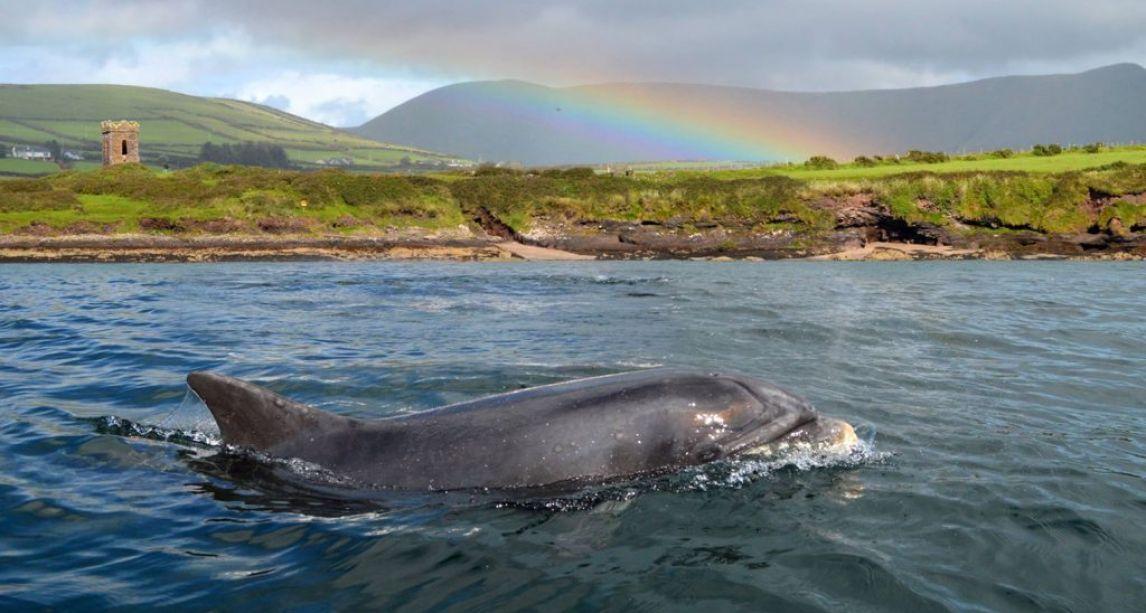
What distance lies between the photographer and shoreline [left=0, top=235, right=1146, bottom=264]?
47.8 metres

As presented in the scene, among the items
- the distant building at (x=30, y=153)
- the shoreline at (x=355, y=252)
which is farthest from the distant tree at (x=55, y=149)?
the shoreline at (x=355, y=252)

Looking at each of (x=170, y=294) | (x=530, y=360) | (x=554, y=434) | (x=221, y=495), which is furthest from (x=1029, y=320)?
(x=170, y=294)

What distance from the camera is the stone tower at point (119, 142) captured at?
266 ft

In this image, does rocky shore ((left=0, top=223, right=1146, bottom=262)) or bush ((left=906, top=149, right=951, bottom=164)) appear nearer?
rocky shore ((left=0, top=223, right=1146, bottom=262))

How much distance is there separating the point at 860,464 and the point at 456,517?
3898 mm

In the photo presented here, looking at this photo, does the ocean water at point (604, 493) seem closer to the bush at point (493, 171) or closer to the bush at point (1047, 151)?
the bush at point (493, 171)

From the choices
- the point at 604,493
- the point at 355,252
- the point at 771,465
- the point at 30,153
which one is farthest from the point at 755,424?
the point at 30,153

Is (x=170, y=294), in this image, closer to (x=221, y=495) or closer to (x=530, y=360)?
(x=530, y=360)

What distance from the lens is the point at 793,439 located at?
315 inches

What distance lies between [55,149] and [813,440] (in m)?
180

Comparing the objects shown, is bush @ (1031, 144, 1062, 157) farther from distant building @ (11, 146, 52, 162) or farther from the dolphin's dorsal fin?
distant building @ (11, 146, 52, 162)

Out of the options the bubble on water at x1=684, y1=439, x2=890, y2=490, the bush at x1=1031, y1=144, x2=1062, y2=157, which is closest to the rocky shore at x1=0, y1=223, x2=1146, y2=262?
the bush at x1=1031, y1=144, x2=1062, y2=157

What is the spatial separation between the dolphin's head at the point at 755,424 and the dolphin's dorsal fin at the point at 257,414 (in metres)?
3.28

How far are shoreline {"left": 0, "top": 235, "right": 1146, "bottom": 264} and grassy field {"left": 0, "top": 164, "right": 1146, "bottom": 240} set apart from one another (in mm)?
1668
